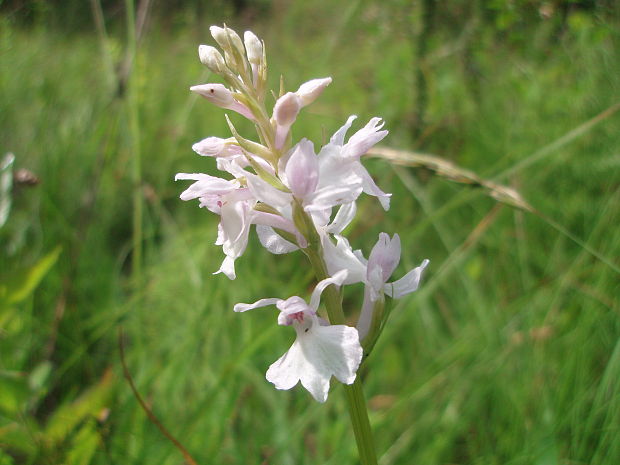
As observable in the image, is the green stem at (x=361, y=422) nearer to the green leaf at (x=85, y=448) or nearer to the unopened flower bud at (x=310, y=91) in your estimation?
the unopened flower bud at (x=310, y=91)

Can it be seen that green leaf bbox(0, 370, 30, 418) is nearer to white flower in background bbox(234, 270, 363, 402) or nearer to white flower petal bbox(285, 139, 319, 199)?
white flower in background bbox(234, 270, 363, 402)

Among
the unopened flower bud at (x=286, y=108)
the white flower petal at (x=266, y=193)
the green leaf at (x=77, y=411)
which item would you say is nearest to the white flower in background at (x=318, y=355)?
the white flower petal at (x=266, y=193)

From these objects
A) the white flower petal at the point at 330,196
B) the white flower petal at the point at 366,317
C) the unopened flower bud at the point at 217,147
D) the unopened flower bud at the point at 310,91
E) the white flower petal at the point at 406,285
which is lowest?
the white flower petal at the point at 366,317

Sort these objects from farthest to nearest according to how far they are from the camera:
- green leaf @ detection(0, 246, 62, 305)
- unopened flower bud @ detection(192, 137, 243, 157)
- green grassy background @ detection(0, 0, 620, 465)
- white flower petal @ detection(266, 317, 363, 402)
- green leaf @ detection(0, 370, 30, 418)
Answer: green leaf @ detection(0, 246, 62, 305) → green grassy background @ detection(0, 0, 620, 465) → green leaf @ detection(0, 370, 30, 418) → unopened flower bud @ detection(192, 137, 243, 157) → white flower petal @ detection(266, 317, 363, 402)

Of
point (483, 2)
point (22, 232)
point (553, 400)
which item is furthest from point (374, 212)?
point (22, 232)

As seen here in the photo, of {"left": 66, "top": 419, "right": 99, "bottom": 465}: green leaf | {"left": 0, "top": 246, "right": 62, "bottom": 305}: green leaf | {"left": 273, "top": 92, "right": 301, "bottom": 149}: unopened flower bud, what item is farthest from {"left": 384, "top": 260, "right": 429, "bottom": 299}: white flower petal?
{"left": 0, "top": 246, "right": 62, "bottom": 305}: green leaf

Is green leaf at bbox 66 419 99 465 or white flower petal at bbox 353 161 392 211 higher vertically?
white flower petal at bbox 353 161 392 211

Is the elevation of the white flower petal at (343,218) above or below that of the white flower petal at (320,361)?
above
